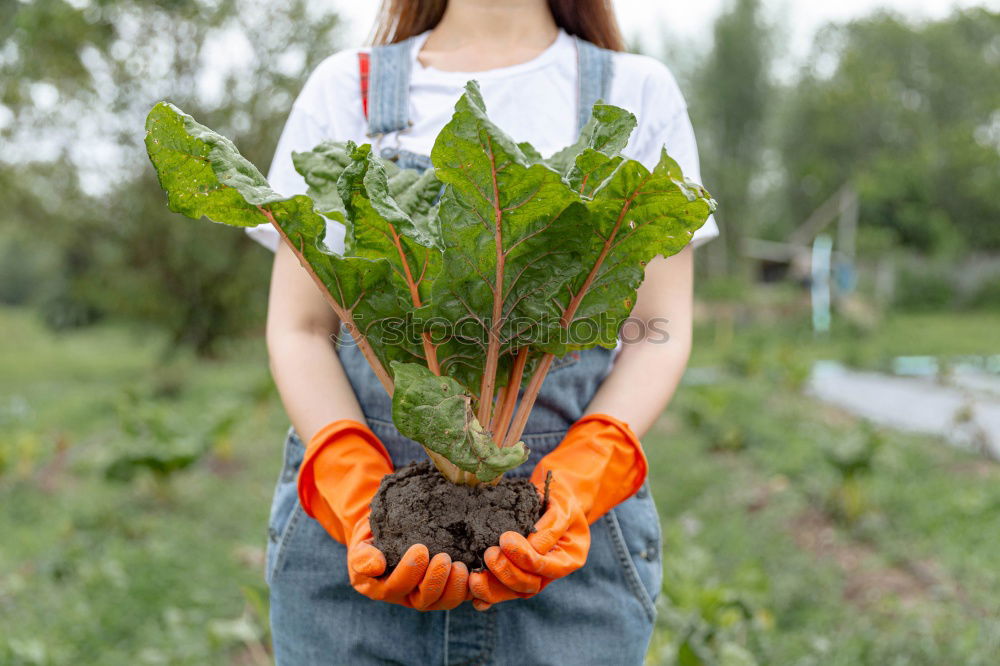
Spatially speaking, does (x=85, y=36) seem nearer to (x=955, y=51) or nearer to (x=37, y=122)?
(x=37, y=122)

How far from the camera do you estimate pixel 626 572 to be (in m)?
1.23

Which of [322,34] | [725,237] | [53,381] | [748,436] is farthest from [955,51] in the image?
[53,381]

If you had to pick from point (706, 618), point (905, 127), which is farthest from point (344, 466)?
point (905, 127)

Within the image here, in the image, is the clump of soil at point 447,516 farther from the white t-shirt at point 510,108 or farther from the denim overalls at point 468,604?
the white t-shirt at point 510,108

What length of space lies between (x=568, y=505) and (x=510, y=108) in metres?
0.67

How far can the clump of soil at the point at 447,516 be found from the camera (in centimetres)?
97

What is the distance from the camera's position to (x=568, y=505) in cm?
104

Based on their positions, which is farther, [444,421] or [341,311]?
[341,311]

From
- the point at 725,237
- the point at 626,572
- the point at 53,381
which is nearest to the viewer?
the point at 626,572

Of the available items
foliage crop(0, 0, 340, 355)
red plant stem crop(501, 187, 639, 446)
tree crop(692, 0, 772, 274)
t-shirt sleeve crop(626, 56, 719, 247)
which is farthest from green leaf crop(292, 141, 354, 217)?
tree crop(692, 0, 772, 274)

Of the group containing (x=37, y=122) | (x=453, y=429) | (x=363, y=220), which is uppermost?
(x=363, y=220)

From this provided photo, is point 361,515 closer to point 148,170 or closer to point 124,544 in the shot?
point 124,544

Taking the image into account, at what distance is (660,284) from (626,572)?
0.45 m

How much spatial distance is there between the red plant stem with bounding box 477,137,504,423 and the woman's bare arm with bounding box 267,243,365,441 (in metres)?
0.26
